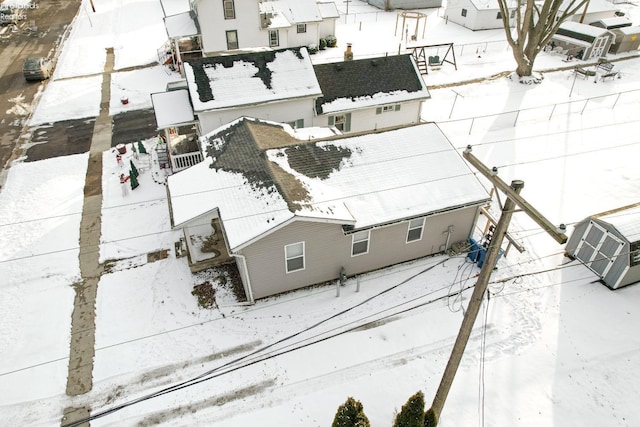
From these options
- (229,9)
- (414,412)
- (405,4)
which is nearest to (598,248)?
(414,412)

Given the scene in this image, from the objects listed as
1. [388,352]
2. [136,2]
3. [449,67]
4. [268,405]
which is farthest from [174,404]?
[136,2]

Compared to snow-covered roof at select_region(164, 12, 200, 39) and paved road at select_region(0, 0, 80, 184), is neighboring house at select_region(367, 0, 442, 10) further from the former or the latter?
paved road at select_region(0, 0, 80, 184)

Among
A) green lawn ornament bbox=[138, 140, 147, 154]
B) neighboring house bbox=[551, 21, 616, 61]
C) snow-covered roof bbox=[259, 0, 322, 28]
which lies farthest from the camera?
neighboring house bbox=[551, 21, 616, 61]

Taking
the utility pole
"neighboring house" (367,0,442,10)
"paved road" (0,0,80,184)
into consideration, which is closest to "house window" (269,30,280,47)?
"paved road" (0,0,80,184)

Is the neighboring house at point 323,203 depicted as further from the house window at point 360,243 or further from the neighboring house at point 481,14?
the neighboring house at point 481,14

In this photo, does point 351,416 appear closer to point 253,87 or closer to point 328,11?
point 253,87
